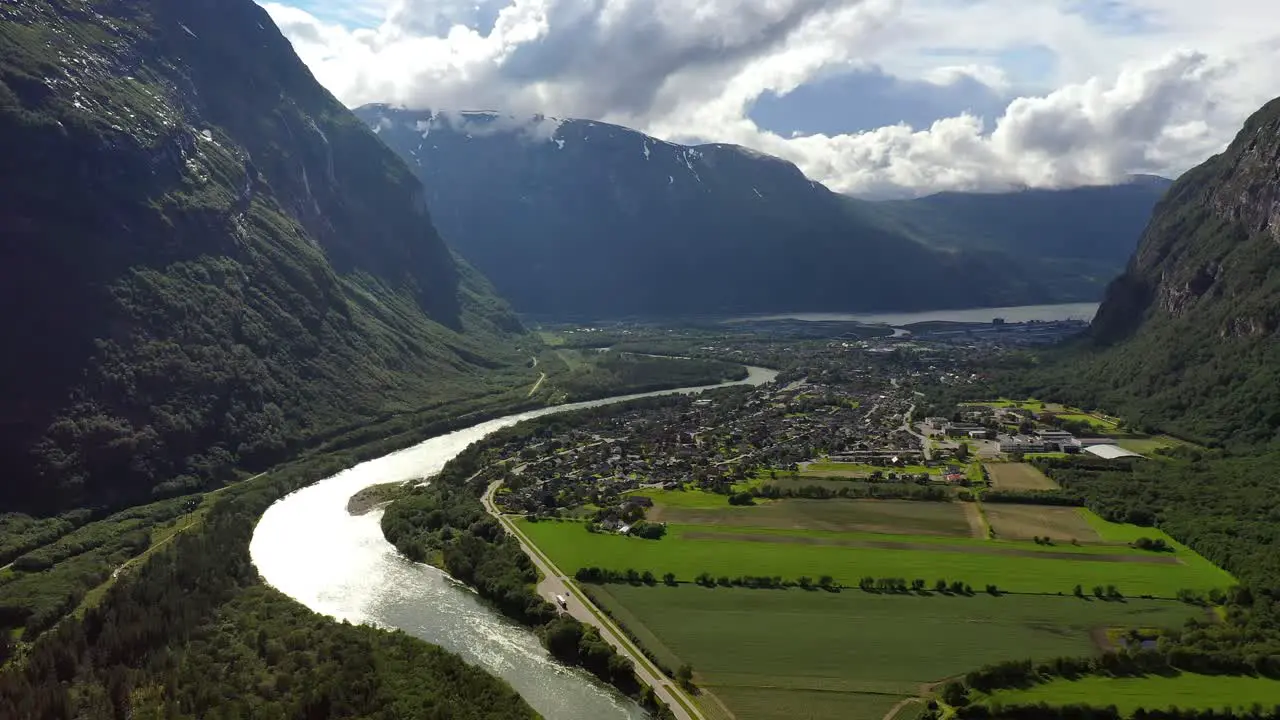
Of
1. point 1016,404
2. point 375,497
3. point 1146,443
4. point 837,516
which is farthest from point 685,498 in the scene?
point 1016,404

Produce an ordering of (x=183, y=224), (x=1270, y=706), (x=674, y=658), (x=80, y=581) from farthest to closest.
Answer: (x=183, y=224) < (x=80, y=581) < (x=674, y=658) < (x=1270, y=706)

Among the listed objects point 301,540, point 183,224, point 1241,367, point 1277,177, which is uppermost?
point 1277,177

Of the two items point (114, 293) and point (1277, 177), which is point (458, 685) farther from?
point (1277, 177)

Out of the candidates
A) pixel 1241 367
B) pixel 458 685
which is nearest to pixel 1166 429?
pixel 1241 367

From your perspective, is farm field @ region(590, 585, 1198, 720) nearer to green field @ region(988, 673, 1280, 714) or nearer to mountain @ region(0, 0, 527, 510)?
green field @ region(988, 673, 1280, 714)

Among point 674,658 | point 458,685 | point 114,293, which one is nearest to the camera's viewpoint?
point 458,685

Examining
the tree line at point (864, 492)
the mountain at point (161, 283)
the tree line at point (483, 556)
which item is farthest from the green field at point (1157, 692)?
the mountain at point (161, 283)

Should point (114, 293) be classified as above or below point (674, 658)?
above

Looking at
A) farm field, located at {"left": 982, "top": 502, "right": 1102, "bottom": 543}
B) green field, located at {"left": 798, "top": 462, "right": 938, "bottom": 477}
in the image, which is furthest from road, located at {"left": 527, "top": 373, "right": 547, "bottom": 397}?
farm field, located at {"left": 982, "top": 502, "right": 1102, "bottom": 543}
